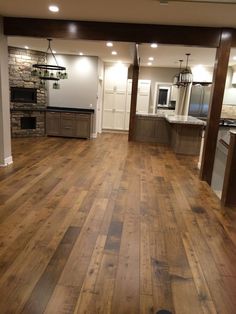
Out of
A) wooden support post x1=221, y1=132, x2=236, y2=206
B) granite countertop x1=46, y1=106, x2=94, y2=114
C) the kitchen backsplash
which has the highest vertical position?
the kitchen backsplash

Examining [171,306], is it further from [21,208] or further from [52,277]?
[21,208]

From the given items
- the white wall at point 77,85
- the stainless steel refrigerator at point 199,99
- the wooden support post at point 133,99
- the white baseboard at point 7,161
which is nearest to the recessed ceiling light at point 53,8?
the white baseboard at point 7,161

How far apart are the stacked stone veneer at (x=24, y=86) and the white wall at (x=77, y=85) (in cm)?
49

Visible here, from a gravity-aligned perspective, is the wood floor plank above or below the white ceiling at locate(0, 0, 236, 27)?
below

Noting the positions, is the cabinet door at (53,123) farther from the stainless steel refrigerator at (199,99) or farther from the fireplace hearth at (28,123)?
the stainless steel refrigerator at (199,99)

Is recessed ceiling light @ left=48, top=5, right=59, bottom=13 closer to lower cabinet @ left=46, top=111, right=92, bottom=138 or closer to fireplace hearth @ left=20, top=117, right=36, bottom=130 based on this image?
lower cabinet @ left=46, top=111, right=92, bottom=138

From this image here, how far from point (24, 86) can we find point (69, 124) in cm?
185

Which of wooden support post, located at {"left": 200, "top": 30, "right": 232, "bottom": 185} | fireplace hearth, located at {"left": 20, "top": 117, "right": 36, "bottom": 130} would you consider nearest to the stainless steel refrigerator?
wooden support post, located at {"left": 200, "top": 30, "right": 232, "bottom": 185}

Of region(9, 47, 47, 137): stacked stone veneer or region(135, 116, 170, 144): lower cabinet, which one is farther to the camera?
region(135, 116, 170, 144): lower cabinet

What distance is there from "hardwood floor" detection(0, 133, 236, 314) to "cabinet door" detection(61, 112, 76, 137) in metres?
3.83

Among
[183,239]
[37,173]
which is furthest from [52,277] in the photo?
[37,173]

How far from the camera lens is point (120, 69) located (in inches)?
403

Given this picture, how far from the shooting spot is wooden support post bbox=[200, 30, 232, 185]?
180 inches

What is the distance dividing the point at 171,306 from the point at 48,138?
24.6 ft
